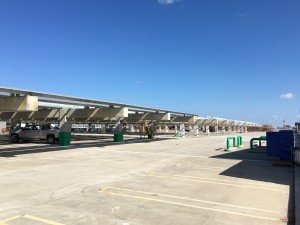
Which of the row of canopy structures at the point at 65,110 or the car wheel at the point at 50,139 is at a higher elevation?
the row of canopy structures at the point at 65,110

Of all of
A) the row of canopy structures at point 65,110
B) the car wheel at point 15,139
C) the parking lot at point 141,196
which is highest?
the row of canopy structures at point 65,110

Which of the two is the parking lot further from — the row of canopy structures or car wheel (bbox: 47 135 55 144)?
car wheel (bbox: 47 135 55 144)

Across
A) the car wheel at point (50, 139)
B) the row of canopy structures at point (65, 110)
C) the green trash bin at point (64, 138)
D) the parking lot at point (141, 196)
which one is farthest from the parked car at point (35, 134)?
the parking lot at point (141, 196)

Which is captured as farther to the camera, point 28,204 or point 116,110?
point 116,110

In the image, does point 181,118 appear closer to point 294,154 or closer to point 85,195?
point 294,154

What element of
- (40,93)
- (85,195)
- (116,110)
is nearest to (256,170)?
(85,195)

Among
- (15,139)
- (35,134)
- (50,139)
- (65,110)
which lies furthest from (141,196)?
(15,139)

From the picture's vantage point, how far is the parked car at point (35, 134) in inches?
1368

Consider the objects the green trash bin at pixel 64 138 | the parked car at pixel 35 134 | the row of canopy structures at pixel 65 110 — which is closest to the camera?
the row of canopy structures at pixel 65 110

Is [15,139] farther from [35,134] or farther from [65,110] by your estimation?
[65,110]

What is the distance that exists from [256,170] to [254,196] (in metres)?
6.23

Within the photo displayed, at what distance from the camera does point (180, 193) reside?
34.1 feet

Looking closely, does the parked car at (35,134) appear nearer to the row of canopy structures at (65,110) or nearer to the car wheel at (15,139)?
the car wheel at (15,139)

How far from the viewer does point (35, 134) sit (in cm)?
3584
